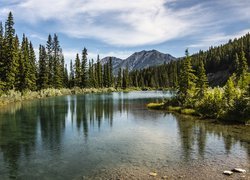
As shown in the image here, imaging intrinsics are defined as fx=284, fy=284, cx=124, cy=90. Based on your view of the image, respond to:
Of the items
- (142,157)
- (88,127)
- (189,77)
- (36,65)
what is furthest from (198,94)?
(36,65)

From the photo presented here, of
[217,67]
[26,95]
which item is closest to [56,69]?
[26,95]

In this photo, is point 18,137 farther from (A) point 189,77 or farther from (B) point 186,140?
(A) point 189,77

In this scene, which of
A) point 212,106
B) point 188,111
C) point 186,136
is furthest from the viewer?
point 188,111

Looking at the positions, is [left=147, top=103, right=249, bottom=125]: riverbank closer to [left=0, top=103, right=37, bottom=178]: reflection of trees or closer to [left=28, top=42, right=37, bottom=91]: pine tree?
[left=0, top=103, right=37, bottom=178]: reflection of trees

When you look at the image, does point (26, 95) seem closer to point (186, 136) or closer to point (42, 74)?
point (42, 74)

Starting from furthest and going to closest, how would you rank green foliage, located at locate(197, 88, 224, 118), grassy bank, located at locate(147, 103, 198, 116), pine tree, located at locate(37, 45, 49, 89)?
pine tree, located at locate(37, 45, 49, 89) < grassy bank, located at locate(147, 103, 198, 116) < green foliage, located at locate(197, 88, 224, 118)

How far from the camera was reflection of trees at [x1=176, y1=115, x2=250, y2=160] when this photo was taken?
19.9 meters

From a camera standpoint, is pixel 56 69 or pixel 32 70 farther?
pixel 56 69

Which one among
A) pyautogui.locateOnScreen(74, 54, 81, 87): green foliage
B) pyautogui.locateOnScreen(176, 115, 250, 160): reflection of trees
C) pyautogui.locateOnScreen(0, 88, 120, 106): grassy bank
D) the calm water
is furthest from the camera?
pyautogui.locateOnScreen(74, 54, 81, 87): green foliage

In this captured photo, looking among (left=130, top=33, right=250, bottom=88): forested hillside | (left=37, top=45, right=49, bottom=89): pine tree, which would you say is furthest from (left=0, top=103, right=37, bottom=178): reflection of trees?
(left=130, top=33, right=250, bottom=88): forested hillside

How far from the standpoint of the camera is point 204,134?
80.6 feet

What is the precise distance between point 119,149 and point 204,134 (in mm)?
8818

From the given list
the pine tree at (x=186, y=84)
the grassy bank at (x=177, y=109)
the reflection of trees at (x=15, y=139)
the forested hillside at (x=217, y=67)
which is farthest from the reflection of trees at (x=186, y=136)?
the forested hillside at (x=217, y=67)

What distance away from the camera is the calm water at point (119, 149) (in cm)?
1484
